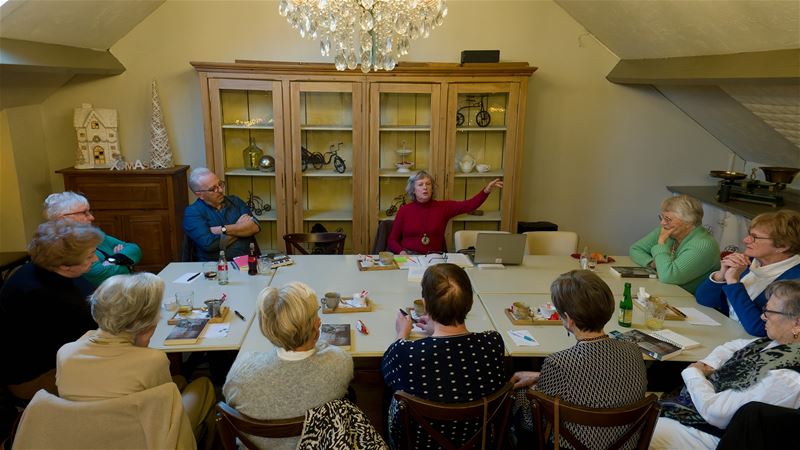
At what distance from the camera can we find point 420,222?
3824mm

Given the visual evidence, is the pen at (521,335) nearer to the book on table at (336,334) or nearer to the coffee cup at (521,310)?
the coffee cup at (521,310)

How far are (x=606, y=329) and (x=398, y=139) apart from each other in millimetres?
2631

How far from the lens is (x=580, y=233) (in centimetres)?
511

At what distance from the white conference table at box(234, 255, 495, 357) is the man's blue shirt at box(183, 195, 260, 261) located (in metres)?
0.53

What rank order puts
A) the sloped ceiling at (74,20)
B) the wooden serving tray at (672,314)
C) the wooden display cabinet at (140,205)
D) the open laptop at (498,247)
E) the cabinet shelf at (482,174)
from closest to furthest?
the wooden serving tray at (672,314)
the sloped ceiling at (74,20)
the open laptop at (498,247)
the wooden display cabinet at (140,205)
the cabinet shelf at (482,174)

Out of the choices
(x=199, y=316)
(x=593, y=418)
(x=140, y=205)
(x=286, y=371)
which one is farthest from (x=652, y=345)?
(x=140, y=205)

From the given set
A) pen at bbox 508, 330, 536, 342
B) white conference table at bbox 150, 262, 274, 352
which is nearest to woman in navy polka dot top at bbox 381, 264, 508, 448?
pen at bbox 508, 330, 536, 342

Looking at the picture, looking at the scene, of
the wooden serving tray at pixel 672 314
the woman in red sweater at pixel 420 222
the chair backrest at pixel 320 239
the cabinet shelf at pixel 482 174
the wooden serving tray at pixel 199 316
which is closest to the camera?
the wooden serving tray at pixel 199 316

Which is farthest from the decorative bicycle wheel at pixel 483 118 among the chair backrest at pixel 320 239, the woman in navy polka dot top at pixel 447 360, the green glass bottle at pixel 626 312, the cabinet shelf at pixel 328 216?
the woman in navy polka dot top at pixel 447 360

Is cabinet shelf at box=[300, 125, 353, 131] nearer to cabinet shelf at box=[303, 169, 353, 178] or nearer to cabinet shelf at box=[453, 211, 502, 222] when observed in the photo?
cabinet shelf at box=[303, 169, 353, 178]

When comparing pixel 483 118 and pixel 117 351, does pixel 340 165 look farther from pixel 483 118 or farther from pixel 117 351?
pixel 117 351

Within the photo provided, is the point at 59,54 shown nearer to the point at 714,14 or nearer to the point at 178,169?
the point at 178,169

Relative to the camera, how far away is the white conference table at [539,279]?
9.39 feet

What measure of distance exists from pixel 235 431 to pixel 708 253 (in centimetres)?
257
